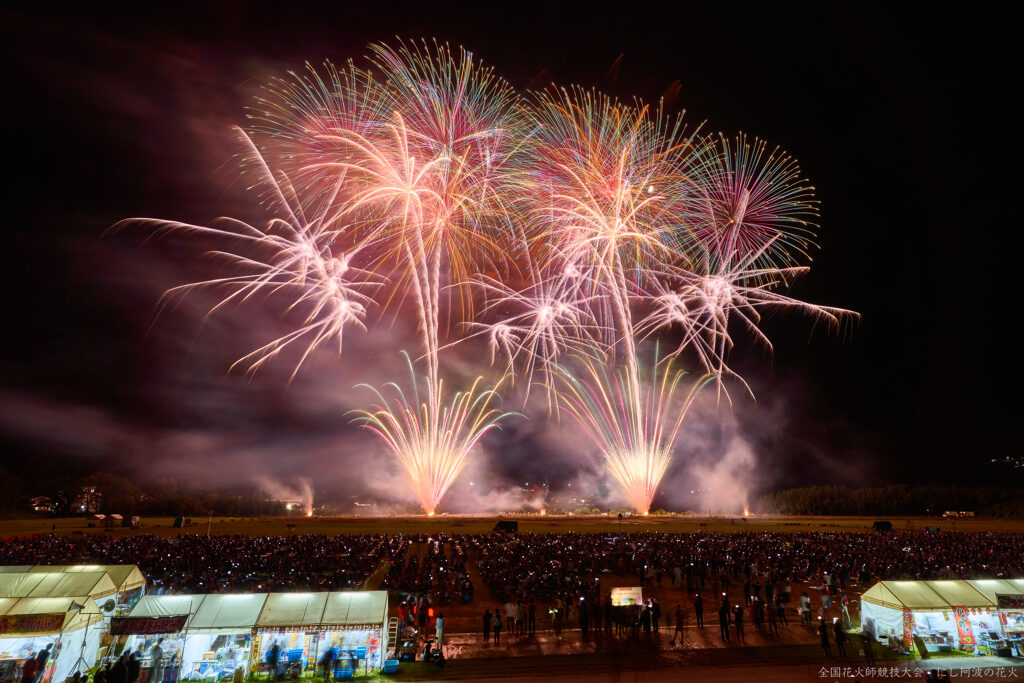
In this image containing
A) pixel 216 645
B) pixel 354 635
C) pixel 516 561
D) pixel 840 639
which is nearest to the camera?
pixel 216 645

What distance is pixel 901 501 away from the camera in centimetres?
6322

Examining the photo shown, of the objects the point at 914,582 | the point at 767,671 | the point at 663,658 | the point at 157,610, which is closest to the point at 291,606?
the point at 157,610

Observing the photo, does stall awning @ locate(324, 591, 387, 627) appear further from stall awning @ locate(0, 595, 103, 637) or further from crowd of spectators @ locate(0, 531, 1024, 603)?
crowd of spectators @ locate(0, 531, 1024, 603)

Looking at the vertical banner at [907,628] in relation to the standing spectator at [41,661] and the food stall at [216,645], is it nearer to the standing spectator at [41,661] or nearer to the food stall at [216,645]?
the food stall at [216,645]

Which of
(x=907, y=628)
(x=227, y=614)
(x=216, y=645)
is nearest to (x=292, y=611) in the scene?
(x=227, y=614)

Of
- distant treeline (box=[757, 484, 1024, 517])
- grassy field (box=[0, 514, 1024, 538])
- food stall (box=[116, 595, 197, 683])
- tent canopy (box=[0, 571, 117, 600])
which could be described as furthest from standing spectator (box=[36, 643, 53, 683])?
distant treeline (box=[757, 484, 1024, 517])

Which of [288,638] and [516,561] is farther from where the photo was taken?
[516,561]

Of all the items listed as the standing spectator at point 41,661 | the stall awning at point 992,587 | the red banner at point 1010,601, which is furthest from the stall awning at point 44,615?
the red banner at point 1010,601

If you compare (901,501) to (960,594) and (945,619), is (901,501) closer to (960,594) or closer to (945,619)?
(960,594)

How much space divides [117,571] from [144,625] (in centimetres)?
402

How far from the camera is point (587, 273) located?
30.3 metres

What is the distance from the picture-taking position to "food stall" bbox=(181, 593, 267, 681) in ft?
40.4

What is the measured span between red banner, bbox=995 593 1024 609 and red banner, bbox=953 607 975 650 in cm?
86

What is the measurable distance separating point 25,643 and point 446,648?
9.05 metres
